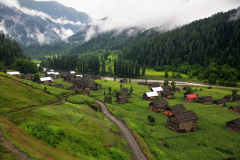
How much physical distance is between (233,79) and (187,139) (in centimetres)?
11252

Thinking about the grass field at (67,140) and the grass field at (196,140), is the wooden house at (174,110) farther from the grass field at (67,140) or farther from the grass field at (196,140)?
the grass field at (67,140)

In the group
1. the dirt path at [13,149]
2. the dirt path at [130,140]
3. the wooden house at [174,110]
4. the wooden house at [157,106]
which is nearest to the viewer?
the dirt path at [13,149]

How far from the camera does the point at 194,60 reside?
185 m

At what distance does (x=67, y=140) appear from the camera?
2217 centimetres

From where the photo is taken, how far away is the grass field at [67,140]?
18183 mm

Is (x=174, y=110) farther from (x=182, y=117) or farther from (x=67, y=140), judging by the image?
(x=67, y=140)

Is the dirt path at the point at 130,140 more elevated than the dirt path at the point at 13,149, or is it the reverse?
the dirt path at the point at 13,149

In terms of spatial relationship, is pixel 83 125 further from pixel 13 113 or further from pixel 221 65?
pixel 221 65

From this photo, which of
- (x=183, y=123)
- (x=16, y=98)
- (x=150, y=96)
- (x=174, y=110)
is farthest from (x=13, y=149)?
(x=150, y=96)

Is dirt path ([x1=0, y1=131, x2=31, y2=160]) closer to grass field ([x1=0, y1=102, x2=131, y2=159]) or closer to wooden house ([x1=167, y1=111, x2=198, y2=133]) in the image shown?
grass field ([x1=0, y1=102, x2=131, y2=159])

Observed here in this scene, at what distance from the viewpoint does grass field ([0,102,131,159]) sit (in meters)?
18.2

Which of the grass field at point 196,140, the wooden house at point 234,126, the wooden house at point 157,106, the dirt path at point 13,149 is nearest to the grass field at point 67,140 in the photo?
the dirt path at point 13,149

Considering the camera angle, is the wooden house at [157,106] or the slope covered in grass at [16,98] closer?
the slope covered in grass at [16,98]

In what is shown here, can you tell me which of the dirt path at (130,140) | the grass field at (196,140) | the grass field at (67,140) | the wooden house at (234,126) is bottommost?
the grass field at (196,140)
